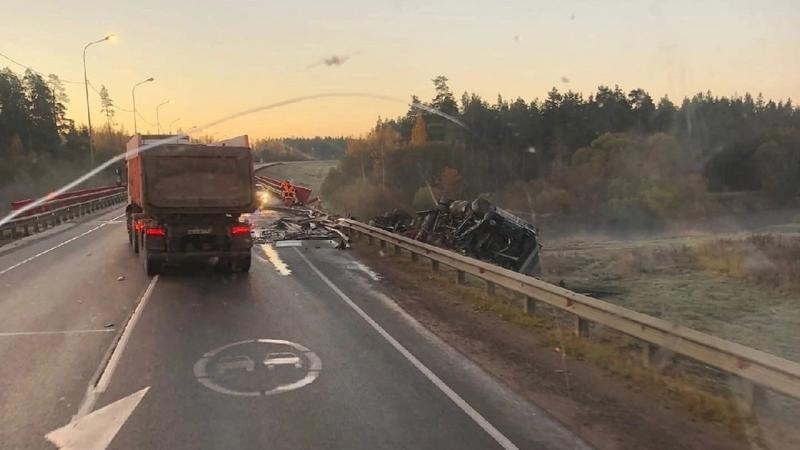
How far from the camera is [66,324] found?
32.0 feet

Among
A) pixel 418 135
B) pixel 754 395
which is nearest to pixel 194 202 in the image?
pixel 754 395

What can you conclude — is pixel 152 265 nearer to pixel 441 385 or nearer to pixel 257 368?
pixel 257 368

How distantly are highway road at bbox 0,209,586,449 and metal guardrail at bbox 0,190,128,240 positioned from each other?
13.9 meters

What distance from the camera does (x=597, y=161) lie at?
73938 millimetres

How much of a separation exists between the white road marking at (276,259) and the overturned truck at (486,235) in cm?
459

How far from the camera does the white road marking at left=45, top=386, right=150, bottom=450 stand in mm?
5180

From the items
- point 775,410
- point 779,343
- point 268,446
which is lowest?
point 779,343

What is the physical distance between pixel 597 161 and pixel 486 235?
187 feet

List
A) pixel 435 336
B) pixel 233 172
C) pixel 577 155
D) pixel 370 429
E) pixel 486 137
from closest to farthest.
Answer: pixel 370 429 < pixel 435 336 < pixel 233 172 < pixel 486 137 < pixel 577 155

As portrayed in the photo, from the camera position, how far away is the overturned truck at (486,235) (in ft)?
68.3

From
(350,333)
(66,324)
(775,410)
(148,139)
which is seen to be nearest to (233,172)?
(148,139)

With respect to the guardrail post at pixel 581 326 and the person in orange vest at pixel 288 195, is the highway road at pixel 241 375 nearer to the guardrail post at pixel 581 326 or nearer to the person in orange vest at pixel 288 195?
the guardrail post at pixel 581 326

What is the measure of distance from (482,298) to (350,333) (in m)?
3.63

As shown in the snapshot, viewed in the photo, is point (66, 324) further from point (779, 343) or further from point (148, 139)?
point (779, 343)
